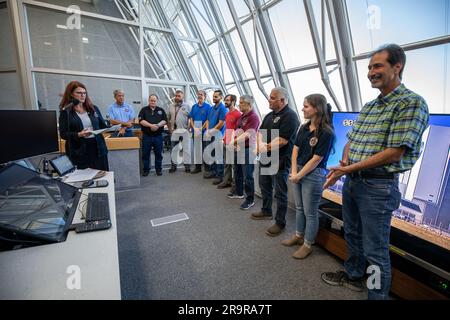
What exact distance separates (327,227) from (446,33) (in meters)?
2.10

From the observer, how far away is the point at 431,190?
1574 millimetres

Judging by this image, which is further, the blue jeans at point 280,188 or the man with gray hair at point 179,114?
the man with gray hair at point 179,114

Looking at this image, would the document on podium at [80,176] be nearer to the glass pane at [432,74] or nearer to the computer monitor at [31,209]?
the computer monitor at [31,209]

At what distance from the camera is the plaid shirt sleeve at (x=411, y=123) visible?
109 centimetres

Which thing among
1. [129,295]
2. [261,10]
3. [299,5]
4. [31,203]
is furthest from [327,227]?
[261,10]

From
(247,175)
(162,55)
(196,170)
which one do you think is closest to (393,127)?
(247,175)

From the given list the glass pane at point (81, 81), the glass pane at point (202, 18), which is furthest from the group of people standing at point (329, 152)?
the glass pane at point (81, 81)

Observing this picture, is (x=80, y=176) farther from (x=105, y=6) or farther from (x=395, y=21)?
(x=105, y=6)

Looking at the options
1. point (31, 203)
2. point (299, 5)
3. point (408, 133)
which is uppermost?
point (299, 5)

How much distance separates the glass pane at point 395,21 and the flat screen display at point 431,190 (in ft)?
3.91

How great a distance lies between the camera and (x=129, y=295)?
→ 61.3 inches

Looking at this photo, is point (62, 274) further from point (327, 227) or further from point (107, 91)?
point (107, 91)

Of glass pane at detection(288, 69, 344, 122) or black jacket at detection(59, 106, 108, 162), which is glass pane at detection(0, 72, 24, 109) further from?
glass pane at detection(288, 69, 344, 122)
